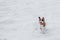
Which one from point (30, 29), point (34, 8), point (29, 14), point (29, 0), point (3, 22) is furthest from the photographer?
point (29, 0)

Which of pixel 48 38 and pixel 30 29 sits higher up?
pixel 30 29

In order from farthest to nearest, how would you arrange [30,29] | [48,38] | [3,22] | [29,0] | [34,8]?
[29,0] < [34,8] < [3,22] < [30,29] < [48,38]

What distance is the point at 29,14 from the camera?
3.79 m

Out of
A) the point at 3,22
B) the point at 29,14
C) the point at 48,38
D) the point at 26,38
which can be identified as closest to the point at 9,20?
the point at 3,22

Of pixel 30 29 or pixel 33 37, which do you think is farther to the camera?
pixel 30 29

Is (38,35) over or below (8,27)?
below

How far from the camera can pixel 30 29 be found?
319cm

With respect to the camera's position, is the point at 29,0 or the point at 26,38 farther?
the point at 29,0

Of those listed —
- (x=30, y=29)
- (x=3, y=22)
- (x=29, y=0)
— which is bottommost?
(x=30, y=29)

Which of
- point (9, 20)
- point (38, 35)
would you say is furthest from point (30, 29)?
point (9, 20)

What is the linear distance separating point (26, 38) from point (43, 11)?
3.73 feet

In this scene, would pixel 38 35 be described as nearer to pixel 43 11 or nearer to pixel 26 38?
pixel 26 38

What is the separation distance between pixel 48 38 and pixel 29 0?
1737 mm

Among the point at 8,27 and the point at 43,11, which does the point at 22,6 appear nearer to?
the point at 43,11
